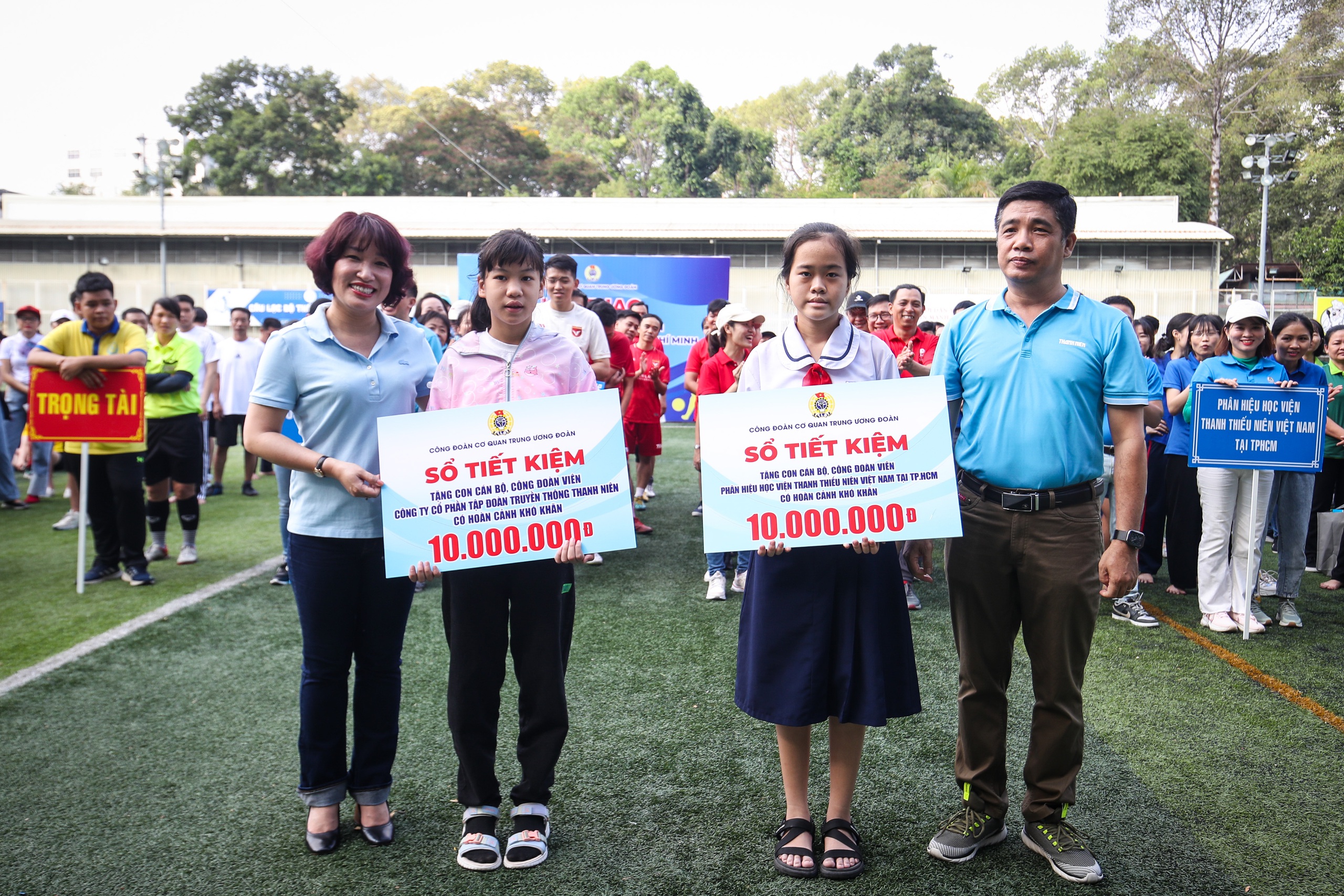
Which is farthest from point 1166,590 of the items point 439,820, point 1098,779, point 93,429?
point 93,429

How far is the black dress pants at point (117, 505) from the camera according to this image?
5.93m

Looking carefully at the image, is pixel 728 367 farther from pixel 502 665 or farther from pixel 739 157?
pixel 739 157

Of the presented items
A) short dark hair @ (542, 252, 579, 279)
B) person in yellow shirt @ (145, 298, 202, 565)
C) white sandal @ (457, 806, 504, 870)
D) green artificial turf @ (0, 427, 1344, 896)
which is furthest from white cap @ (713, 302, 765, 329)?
white sandal @ (457, 806, 504, 870)

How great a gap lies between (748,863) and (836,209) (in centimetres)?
2236

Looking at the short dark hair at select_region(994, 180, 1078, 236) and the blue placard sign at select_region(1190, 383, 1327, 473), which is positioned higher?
the short dark hair at select_region(994, 180, 1078, 236)

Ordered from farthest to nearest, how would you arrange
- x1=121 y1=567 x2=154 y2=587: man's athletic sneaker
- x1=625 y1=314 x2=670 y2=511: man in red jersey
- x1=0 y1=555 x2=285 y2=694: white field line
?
x1=625 y1=314 x2=670 y2=511: man in red jersey, x1=121 y1=567 x2=154 y2=587: man's athletic sneaker, x1=0 y1=555 x2=285 y2=694: white field line

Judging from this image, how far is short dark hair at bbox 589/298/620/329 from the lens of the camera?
23.1ft

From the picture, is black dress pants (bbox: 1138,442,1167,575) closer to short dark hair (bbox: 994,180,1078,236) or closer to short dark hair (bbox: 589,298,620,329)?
short dark hair (bbox: 589,298,620,329)

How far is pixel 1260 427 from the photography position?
5078 mm

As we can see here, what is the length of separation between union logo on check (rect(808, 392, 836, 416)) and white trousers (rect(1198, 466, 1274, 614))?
12.4 feet

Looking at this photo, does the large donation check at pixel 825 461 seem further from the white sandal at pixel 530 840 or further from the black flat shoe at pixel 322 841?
the black flat shoe at pixel 322 841

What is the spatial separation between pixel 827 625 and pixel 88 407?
5.17 metres

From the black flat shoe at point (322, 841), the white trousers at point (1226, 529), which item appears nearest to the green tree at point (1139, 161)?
the white trousers at point (1226, 529)

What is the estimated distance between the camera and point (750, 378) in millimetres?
2820
